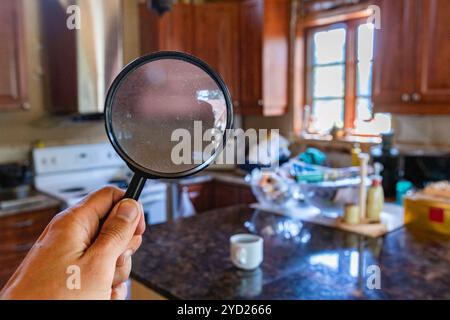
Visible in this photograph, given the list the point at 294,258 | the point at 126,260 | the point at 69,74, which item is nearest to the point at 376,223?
the point at 294,258

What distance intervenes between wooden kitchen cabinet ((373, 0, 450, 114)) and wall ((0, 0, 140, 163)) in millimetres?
1896

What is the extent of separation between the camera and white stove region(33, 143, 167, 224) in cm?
307

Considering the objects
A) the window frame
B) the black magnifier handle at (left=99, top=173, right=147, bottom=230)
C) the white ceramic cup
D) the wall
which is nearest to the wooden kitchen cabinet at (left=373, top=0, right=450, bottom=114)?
the window frame

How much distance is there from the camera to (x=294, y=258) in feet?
4.59

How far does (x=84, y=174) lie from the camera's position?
3377mm

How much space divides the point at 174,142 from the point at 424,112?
7.50 feet

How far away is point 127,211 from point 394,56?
242 cm

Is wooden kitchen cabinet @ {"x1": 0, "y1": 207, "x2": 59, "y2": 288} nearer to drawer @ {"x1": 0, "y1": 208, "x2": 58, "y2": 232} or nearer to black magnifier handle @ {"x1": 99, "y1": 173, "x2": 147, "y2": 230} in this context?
drawer @ {"x1": 0, "y1": 208, "x2": 58, "y2": 232}

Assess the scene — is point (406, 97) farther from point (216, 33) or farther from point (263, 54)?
point (216, 33)

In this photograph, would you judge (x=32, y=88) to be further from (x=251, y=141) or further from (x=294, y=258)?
(x=294, y=258)

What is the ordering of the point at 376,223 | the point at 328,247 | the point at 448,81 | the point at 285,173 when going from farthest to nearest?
the point at 448,81 < the point at 285,173 < the point at 376,223 < the point at 328,247

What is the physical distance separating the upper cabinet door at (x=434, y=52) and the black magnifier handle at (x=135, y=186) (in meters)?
2.26

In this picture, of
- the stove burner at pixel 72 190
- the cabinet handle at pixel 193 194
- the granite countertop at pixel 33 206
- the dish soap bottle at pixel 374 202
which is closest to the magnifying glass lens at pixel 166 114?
the dish soap bottle at pixel 374 202

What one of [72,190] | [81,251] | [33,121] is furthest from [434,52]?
[33,121]
